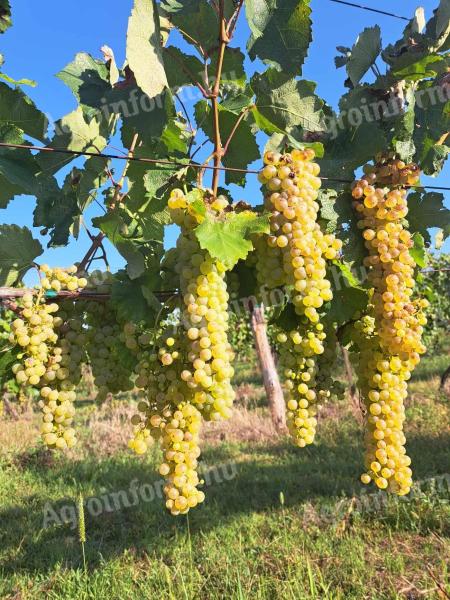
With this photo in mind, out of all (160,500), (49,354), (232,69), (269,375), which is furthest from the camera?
(269,375)

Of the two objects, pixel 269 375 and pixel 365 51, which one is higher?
pixel 365 51

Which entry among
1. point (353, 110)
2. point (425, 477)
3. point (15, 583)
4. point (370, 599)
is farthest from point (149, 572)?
point (353, 110)

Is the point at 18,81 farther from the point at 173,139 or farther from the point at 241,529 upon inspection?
the point at 241,529

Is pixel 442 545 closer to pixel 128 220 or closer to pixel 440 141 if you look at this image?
pixel 440 141

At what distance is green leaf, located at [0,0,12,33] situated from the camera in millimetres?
2369

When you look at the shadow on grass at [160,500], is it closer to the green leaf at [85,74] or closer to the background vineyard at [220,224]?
the background vineyard at [220,224]

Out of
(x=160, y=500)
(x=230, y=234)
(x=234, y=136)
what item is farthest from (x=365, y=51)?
(x=160, y=500)

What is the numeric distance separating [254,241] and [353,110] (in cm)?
69

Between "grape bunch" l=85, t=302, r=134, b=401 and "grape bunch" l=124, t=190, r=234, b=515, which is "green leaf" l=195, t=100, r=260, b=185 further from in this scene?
"grape bunch" l=85, t=302, r=134, b=401

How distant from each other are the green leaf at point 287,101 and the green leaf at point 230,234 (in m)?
0.42

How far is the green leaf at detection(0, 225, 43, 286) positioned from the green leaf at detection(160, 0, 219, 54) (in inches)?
31.1

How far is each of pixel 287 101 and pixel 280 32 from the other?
19cm

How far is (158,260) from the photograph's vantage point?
1.75 meters

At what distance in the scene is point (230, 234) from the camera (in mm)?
1293
